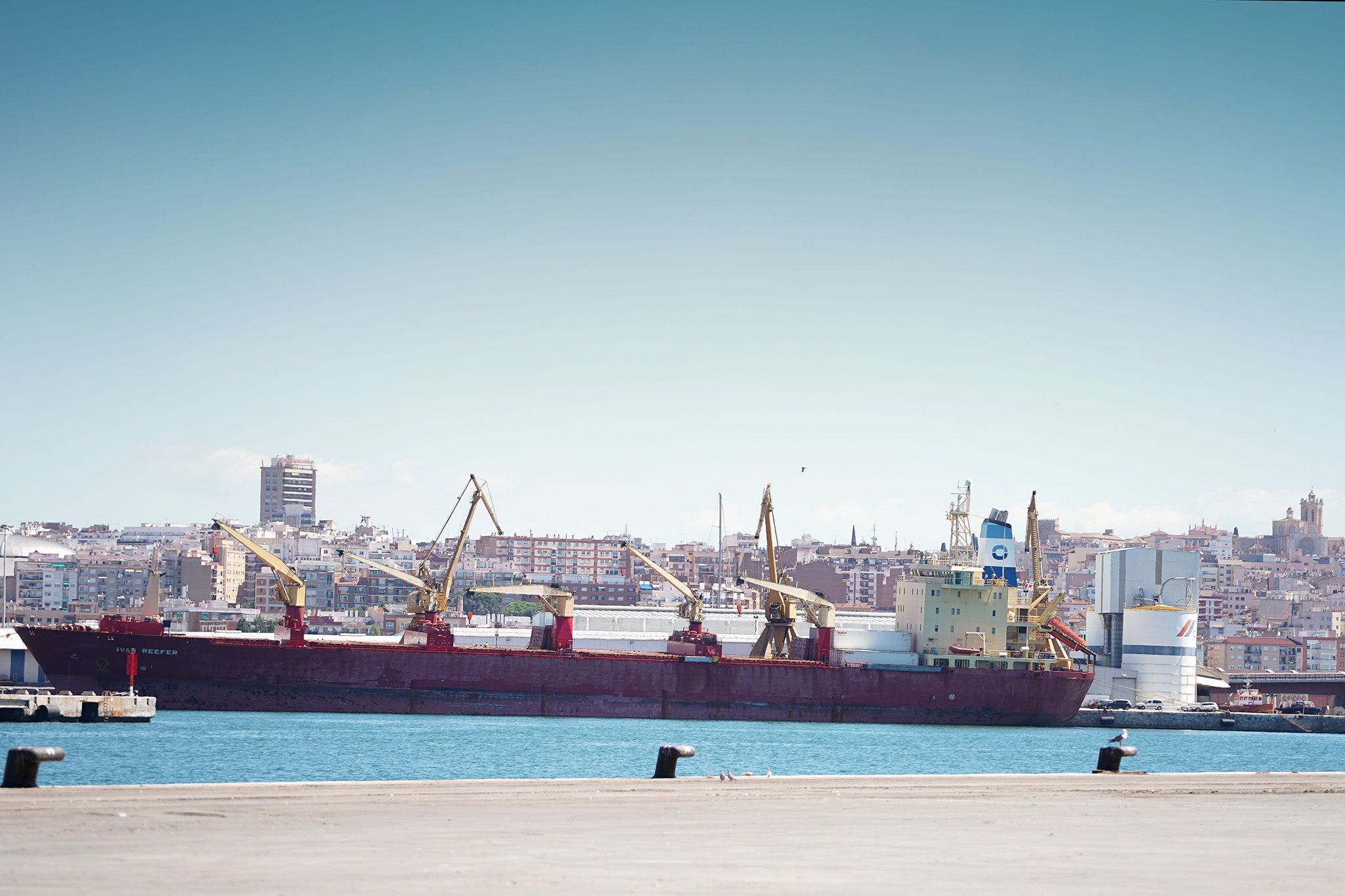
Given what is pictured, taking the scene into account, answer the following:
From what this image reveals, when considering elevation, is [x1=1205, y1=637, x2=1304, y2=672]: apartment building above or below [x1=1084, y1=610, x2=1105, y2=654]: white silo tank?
below

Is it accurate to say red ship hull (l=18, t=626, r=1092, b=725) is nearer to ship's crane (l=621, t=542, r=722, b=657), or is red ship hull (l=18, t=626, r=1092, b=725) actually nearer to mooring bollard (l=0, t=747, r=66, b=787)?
ship's crane (l=621, t=542, r=722, b=657)

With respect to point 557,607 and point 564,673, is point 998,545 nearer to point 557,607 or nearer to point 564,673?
point 557,607

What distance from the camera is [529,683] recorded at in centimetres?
6100

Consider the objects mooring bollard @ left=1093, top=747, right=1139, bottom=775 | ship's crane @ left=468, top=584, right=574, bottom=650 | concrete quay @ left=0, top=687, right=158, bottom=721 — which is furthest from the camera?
ship's crane @ left=468, top=584, right=574, bottom=650

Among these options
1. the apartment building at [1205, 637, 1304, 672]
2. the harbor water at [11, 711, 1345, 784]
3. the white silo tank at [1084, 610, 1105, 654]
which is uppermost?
the white silo tank at [1084, 610, 1105, 654]

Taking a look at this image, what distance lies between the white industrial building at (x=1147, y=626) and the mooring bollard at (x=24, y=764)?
75.8 meters

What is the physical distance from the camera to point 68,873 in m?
9.04

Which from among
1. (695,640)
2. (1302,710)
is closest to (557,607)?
(695,640)

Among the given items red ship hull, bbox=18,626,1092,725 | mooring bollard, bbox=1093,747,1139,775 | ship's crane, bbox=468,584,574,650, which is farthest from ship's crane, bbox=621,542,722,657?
mooring bollard, bbox=1093,747,1139,775

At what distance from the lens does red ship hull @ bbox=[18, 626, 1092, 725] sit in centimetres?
5769

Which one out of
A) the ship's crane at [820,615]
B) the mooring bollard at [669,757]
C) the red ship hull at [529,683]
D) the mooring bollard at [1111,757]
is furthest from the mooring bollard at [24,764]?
the ship's crane at [820,615]

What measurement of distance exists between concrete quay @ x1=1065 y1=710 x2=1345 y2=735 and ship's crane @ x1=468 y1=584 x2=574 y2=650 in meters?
21.3

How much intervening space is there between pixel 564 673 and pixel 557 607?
3882 mm

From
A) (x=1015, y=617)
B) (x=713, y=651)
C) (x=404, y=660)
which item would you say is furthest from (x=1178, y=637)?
(x=404, y=660)
